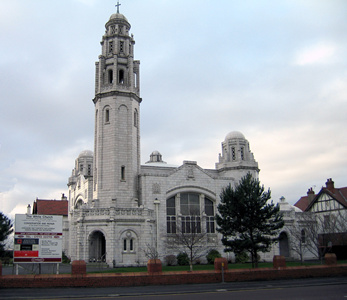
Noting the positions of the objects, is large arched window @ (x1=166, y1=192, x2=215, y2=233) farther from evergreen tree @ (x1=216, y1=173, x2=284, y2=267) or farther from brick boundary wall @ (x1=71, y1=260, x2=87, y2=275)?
brick boundary wall @ (x1=71, y1=260, x2=87, y2=275)

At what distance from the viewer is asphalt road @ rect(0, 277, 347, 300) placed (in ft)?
61.5

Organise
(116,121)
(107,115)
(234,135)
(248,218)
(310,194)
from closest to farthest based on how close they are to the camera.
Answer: (248,218), (116,121), (107,115), (234,135), (310,194)

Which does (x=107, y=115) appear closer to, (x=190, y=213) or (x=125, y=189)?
(x=125, y=189)

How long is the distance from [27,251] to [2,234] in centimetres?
1581

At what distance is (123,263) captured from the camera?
41750mm

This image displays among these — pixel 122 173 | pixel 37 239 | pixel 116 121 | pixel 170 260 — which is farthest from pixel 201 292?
pixel 116 121

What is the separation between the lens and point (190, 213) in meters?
49.5

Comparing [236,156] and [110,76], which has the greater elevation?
[110,76]

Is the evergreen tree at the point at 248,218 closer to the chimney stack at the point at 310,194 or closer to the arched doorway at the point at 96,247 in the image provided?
the arched doorway at the point at 96,247

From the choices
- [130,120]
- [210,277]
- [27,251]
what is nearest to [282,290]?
[210,277]

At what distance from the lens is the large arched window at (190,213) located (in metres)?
48.5

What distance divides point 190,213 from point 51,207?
4185 centimetres

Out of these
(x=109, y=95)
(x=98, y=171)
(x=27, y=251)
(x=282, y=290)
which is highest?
(x=109, y=95)

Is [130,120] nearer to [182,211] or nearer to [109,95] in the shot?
[109,95]
